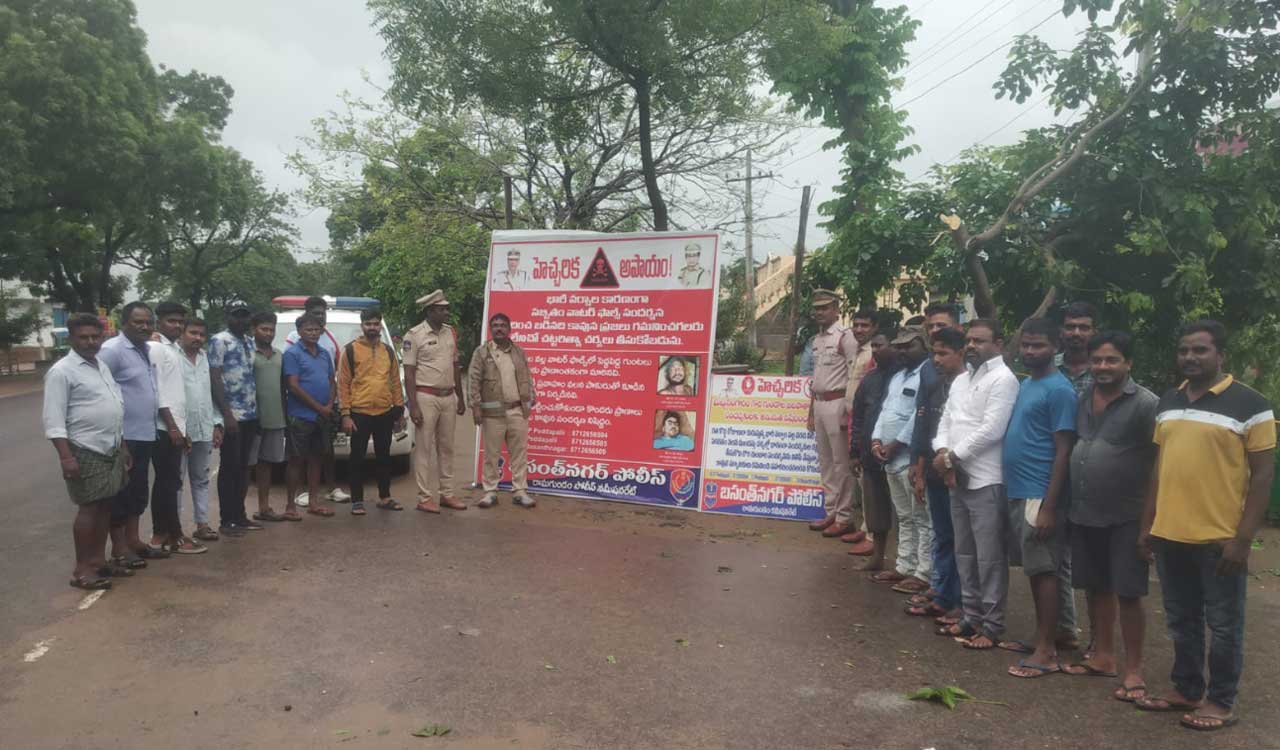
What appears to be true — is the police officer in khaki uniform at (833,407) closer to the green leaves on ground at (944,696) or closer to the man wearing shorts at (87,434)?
the green leaves on ground at (944,696)

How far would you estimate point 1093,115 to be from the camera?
743 cm

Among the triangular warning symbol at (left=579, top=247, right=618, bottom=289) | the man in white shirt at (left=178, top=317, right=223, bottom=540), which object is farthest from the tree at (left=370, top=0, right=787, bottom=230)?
the man in white shirt at (left=178, top=317, right=223, bottom=540)

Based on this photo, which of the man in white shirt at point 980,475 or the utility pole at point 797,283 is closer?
the man in white shirt at point 980,475

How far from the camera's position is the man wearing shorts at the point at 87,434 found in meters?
5.42

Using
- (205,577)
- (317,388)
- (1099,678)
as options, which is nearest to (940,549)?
(1099,678)

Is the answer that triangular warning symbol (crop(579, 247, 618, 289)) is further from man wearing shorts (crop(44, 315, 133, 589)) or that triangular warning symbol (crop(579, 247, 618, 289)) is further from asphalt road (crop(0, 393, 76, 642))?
asphalt road (crop(0, 393, 76, 642))

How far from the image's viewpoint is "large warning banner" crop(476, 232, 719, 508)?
8422 millimetres

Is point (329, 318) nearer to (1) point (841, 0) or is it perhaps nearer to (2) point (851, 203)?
(2) point (851, 203)

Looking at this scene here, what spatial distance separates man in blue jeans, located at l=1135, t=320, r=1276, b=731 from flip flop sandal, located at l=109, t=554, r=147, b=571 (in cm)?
609

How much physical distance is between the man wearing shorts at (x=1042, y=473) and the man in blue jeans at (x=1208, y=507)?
478 millimetres

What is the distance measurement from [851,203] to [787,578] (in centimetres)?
446

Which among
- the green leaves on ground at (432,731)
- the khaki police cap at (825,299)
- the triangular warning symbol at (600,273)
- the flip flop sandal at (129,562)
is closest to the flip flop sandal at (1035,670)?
the green leaves on ground at (432,731)

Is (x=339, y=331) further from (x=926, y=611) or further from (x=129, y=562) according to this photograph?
(x=926, y=611)

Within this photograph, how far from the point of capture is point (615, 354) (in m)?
8.75
